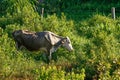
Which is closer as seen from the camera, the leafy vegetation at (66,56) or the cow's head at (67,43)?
the leafy vegetation at (66,56)

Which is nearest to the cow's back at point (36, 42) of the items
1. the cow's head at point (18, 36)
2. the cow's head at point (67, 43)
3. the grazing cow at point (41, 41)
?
the grazing cow at point (41, 41)

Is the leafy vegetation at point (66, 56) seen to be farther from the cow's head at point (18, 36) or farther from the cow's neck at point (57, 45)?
the cow's neck at point (57, 45)

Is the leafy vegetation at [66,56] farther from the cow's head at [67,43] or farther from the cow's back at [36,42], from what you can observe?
the cow's back at [36,42]

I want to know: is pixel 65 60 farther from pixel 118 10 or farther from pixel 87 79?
pixel 118 10

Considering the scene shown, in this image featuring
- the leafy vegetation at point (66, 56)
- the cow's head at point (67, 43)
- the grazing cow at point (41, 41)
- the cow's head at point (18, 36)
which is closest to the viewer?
the leafy vegetation at point (66, 56)

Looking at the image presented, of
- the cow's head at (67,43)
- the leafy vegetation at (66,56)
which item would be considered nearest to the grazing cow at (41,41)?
the cow's head at (67,43)

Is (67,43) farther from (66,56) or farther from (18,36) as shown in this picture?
(18,36)

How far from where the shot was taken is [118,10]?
26.9m

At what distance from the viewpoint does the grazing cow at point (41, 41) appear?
14.5 meters

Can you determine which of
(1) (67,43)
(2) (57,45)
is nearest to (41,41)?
(2) (57,45)

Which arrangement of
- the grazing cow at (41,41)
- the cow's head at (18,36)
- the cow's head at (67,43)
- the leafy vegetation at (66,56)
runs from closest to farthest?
the leafy vegetation at (66,56) → the grazing cow at (41,41) → the cow's head at (67,43) → the cow's head at (18,36)

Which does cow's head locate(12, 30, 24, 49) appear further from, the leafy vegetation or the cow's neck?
the cow's neck

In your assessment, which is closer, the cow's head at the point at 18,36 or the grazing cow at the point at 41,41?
the grazing cow at the point at 41,41

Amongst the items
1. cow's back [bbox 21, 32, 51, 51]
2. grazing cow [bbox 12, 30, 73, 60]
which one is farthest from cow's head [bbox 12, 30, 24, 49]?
cow's back [bbox 21, 32, 51, 51]
